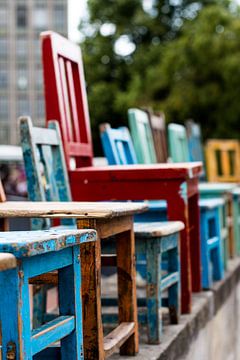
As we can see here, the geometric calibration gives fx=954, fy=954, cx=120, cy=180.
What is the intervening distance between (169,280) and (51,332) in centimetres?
150

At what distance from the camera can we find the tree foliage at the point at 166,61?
27969 millimetres

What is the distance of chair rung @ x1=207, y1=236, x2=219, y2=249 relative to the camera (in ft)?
16.8

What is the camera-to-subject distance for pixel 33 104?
269ft

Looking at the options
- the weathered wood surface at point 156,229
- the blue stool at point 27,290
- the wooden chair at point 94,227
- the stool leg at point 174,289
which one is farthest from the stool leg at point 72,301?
the stool leg at point 174,289

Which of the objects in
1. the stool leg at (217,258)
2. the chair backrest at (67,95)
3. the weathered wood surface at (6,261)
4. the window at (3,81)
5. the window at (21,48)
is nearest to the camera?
the weathered wood surface at (6,261)

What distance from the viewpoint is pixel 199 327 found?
13.9 feet

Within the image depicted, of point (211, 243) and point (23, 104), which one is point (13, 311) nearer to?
point (211, 243)

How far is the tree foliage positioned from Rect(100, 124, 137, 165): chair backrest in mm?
22541

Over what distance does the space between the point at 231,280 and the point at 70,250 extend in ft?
11.7

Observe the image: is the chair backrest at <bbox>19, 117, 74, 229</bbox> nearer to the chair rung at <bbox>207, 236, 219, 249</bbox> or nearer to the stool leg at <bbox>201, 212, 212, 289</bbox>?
the stool leg at <bbox>201, 212, 212, 289</bbox>

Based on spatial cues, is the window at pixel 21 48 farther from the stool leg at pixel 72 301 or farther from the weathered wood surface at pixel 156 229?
the stool leg at pixel 72 301

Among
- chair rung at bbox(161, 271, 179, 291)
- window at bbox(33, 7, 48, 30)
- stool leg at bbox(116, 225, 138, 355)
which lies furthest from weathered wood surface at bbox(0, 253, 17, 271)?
window at bbox(33, 7, 48, 30)

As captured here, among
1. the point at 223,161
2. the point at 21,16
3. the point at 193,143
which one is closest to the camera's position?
the point at 193,143

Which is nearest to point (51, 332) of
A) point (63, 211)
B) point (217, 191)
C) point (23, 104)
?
point (63, 211)
